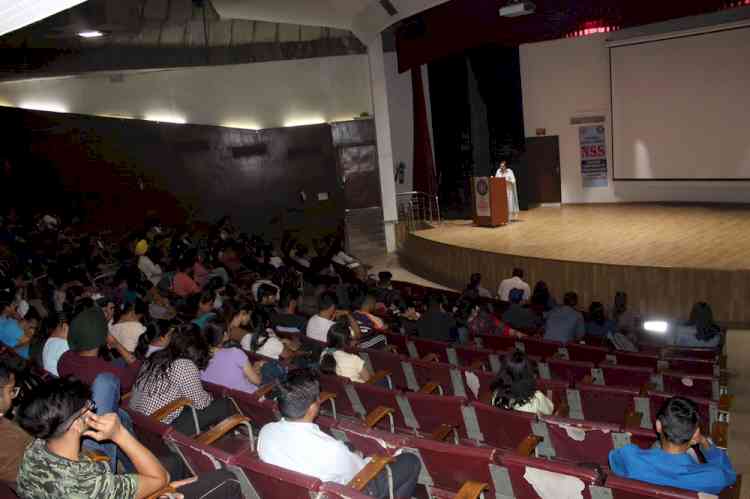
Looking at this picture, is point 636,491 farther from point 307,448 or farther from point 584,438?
point 307,448

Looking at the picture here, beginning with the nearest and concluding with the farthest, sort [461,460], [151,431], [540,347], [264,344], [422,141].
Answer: [461,460] → [151,431] → [264,344] → [540,347] → [422,141]

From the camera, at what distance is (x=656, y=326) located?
7.11 m

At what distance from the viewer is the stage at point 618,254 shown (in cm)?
771

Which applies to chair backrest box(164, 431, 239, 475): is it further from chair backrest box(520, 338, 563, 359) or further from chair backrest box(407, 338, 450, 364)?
chair backrest box(520, 338, 563, 359)

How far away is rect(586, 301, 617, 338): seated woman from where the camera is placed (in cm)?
615

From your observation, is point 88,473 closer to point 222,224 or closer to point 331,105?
point 222,224

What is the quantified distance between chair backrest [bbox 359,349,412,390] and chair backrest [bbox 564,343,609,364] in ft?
4.69

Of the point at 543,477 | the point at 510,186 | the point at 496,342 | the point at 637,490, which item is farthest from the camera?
the point at 510,186

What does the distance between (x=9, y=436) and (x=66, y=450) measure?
72cm

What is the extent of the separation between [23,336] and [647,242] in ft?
24.7

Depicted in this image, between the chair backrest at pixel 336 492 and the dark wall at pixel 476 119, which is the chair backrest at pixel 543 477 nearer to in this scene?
the chair backrest at pixel 336 492

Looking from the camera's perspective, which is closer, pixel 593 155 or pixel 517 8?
pixel 517 8

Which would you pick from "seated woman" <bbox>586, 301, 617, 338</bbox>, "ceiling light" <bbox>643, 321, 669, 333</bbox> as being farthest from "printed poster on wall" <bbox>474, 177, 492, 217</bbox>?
"seated woman" <bbox>586, 301, 617, 338</bbox>

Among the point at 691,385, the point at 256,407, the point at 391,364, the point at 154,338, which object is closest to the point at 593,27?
the point at 691,385
